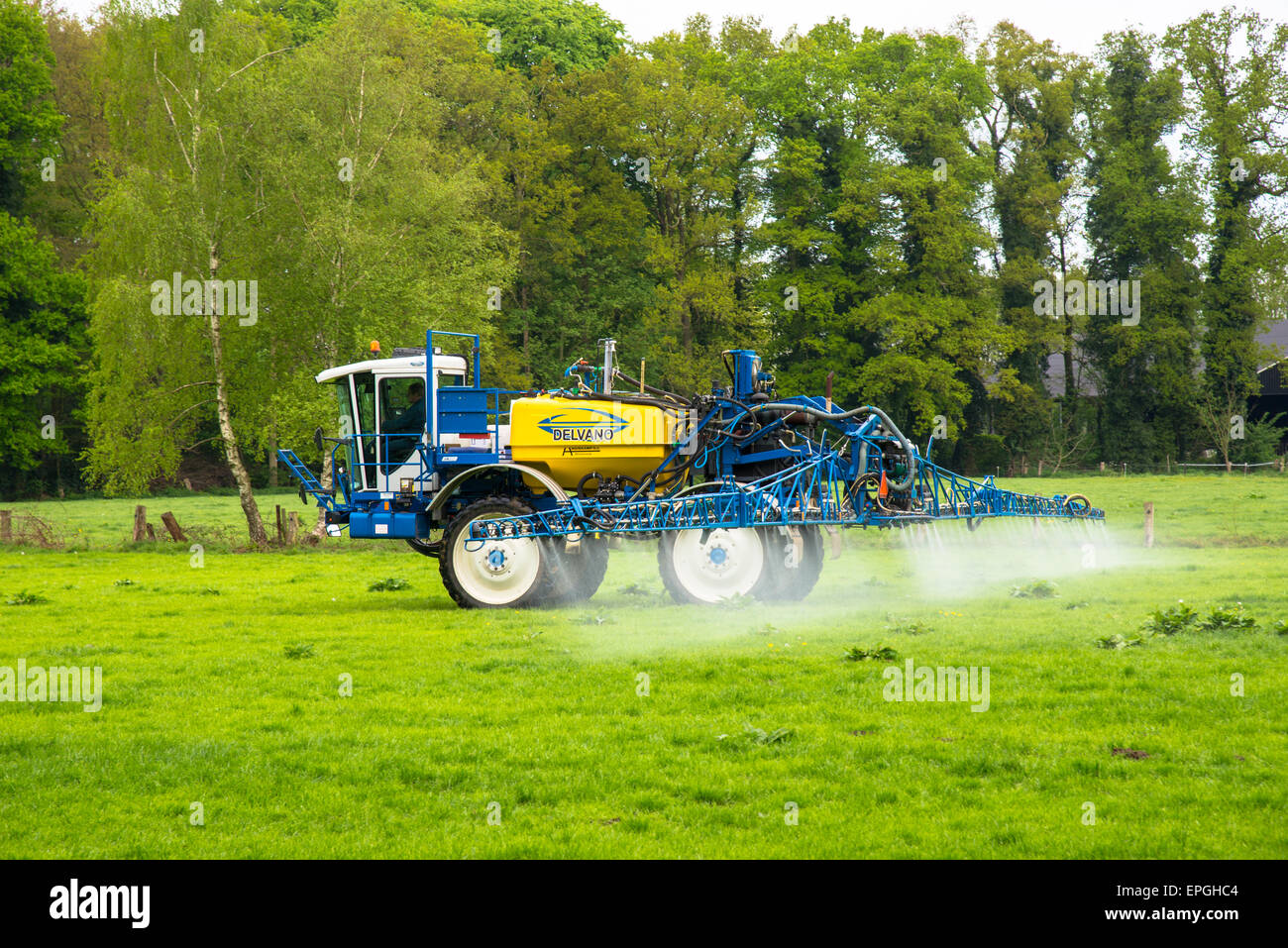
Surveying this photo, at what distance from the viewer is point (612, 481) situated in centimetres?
1648

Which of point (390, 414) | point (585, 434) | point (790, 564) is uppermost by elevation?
point (390, 414)

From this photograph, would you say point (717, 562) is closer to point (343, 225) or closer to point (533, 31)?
point (343, 225)

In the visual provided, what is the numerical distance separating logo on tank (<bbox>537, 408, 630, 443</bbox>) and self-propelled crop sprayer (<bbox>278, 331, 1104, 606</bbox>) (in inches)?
0.8

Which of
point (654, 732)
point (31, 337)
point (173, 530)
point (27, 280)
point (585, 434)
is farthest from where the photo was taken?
point (31, 337)

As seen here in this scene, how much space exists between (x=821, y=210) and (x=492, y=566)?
42.3 metres

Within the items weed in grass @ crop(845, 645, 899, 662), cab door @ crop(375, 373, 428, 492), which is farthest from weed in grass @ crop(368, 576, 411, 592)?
weed in grass @ crop(845, 645, 899, 662)

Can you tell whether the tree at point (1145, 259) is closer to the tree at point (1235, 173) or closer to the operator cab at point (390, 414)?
the tree at point (1235, 173)

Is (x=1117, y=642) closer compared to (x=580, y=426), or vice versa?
(x=1117, y=642)

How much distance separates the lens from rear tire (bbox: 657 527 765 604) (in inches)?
594

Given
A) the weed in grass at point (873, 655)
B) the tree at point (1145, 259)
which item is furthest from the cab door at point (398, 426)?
the tree at point (1145, 259)

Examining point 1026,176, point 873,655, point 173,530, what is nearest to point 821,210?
point 1026,176

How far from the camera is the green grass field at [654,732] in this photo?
6359 millimetres

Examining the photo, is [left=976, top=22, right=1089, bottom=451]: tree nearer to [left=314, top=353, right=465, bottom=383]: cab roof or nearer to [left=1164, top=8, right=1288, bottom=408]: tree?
[left=1164, top=8, right=1288, bottom=408]: tree

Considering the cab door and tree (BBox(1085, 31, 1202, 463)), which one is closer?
the cab door
